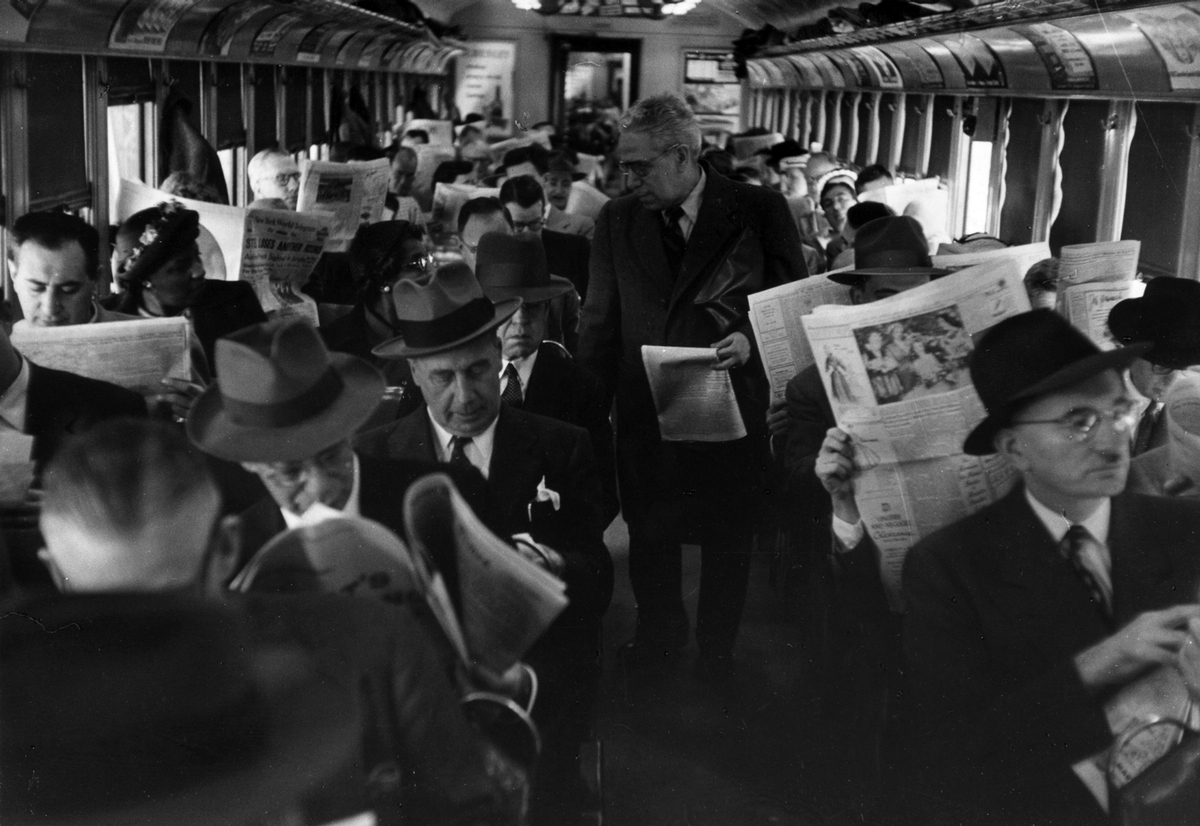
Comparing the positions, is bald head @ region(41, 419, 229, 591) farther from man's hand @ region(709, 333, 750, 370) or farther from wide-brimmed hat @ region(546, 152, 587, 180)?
wide-brimmed hat @ region(546, 152, 587, 180)

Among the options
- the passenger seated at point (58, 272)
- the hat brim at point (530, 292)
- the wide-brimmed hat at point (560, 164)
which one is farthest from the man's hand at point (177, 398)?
the wide-brimmed hat at point (560, 164)

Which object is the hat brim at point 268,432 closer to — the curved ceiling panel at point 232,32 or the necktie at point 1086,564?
the necktie at point 1086,564

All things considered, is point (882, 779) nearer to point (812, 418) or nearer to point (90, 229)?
point (812, 418)

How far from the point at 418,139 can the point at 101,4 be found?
8.48ft

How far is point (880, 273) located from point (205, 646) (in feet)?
4.22

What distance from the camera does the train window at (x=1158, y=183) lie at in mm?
2365

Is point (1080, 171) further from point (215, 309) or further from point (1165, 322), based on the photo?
point (215, 309)

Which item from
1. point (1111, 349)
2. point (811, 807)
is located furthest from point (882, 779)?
point (1111, 349)

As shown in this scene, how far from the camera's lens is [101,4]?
4.47 metres

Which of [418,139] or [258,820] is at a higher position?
[418,139]

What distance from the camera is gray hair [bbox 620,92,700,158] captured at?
96.3 inches

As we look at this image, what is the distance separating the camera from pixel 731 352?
241 cm

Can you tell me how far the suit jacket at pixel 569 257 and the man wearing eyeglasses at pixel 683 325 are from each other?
1891 mm

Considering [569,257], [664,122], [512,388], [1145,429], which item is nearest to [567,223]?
[569,257]
